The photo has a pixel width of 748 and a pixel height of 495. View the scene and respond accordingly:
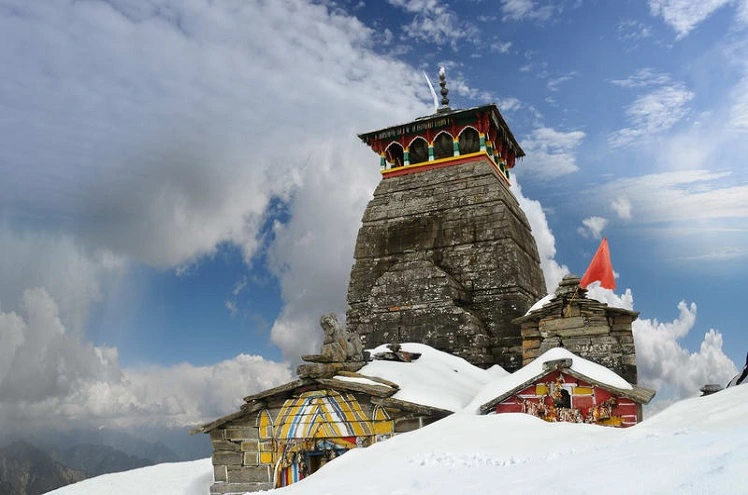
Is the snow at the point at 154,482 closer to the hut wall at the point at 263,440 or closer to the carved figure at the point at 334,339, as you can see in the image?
the hut wall at the point at 263,440

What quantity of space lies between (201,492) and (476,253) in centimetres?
1250

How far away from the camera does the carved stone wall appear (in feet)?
69.1

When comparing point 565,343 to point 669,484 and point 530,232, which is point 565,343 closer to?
point 530,232

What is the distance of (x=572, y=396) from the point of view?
14852 millimetres

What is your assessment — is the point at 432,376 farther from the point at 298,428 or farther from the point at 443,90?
the point at 443,90

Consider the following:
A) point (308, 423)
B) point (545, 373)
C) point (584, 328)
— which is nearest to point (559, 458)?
point (545, 373)

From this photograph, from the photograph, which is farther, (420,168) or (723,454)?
(420,168)

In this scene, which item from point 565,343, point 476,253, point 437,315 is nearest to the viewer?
point 565,343

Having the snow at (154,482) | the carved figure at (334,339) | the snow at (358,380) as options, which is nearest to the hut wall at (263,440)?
the snow at (358,380)

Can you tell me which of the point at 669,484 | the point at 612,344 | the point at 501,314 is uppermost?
the point at 501,314

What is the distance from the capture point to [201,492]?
16766 millimetres

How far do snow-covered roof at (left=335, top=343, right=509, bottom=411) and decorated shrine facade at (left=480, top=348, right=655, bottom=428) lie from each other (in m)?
1.24

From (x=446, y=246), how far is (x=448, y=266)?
0.85 metres

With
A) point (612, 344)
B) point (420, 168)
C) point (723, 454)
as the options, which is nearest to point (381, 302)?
point (420, 168)
